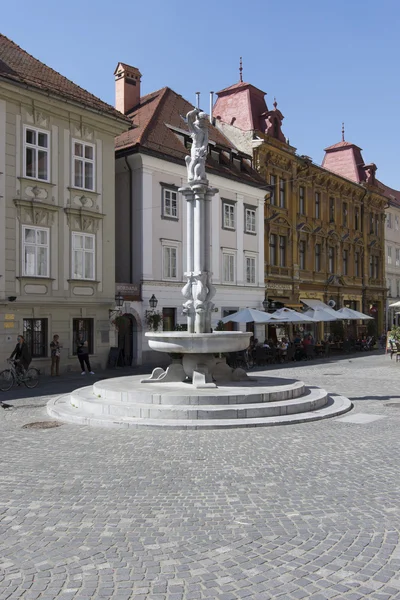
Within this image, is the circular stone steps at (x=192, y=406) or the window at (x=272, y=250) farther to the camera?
the window at (x=272, y=250)

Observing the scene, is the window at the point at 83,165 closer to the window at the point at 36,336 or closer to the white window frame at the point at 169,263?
the white window frame at the point at 169,263

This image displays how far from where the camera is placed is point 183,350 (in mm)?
13562

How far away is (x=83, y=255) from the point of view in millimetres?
23312

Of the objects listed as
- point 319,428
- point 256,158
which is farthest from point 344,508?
point 256,158

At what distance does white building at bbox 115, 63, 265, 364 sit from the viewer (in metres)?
26.6

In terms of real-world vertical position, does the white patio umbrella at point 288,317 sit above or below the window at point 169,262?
below

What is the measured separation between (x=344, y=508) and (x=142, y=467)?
9.75 feet

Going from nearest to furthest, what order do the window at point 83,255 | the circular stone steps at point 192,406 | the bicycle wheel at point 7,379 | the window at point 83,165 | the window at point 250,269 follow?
1. the circular stone steps at point 192,406
2. the bicycle wheel at point 7,379
3. the window at point 83,255
4. the window at point 83,165
5. the window at point 250,269

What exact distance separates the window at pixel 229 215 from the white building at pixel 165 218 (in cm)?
6

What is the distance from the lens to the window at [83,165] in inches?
913

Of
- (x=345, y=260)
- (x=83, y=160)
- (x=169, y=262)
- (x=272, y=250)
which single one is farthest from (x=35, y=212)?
(x=345, y=260)

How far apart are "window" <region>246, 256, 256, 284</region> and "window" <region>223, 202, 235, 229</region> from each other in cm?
236

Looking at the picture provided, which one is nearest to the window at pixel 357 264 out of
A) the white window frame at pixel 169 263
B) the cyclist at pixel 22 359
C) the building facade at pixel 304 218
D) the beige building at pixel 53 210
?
the building facade at pixel 304 218

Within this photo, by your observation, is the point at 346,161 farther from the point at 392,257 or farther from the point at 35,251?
the point at 35,251
